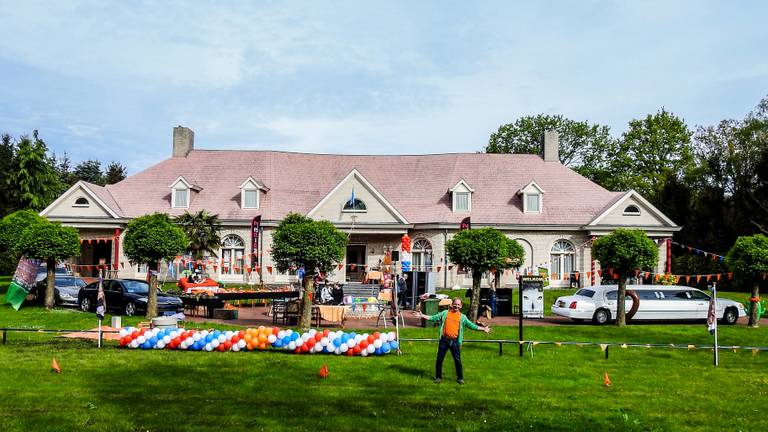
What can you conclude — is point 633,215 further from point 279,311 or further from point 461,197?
point 279,311

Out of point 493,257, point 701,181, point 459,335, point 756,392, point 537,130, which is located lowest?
point 756,392

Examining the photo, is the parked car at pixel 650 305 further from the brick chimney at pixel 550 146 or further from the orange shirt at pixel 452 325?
the brick chimney at pixel 550 146

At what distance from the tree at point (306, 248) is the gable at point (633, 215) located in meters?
21.7

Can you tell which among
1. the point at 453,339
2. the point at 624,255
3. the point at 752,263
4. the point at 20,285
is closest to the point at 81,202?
the point at 20,285

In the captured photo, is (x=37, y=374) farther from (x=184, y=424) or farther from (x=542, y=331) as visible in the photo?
(x=542, y=331)

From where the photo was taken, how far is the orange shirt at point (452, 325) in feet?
41.4

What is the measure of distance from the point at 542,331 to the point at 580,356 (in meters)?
4.79

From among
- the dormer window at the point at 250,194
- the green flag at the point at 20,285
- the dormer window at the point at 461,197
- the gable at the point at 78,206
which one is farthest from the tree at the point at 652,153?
the green flag at the point at 20,285

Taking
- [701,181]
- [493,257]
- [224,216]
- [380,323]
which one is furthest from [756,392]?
[701,181]

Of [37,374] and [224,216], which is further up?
[224,216]

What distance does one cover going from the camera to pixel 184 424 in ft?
30.5

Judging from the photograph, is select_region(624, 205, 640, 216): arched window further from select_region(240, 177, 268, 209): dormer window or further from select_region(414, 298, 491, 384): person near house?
select_region(414, 298, 491, 384): person near house

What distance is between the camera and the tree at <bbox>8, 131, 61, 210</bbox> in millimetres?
58250

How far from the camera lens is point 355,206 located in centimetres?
3831
